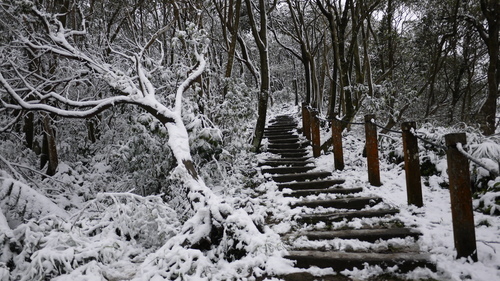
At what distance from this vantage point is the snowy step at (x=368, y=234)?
3324 millimetres

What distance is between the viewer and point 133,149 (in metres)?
5.68

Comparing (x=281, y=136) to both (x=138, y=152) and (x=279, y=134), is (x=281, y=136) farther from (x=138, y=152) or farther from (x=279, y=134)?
(x=138, y=152)

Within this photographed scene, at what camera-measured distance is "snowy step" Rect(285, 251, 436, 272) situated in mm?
2795

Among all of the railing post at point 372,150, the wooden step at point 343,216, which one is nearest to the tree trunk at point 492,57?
the railing post at point 372,150

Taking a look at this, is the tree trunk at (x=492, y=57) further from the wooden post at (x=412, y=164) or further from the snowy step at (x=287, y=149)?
the wooden post at (x=412, y=164)

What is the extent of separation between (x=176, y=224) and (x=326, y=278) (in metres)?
1.99

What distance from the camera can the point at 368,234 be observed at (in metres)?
3.36

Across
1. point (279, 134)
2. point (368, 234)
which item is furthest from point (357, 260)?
point (279, 134)

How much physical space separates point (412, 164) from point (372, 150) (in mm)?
1020

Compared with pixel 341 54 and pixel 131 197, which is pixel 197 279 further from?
pixel 341 54

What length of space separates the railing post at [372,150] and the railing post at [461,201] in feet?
6.44

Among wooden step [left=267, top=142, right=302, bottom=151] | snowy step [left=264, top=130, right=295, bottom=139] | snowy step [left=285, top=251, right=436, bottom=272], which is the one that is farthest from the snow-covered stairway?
snowy step [left=264, top=130, right=295, bottom=139]

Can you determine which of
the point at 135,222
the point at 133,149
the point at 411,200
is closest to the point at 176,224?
the point at 135,222

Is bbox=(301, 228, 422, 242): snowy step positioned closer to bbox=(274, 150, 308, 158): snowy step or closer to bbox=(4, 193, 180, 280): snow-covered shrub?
bbox=(4, 193, 180, 280): snow-covered shrub
